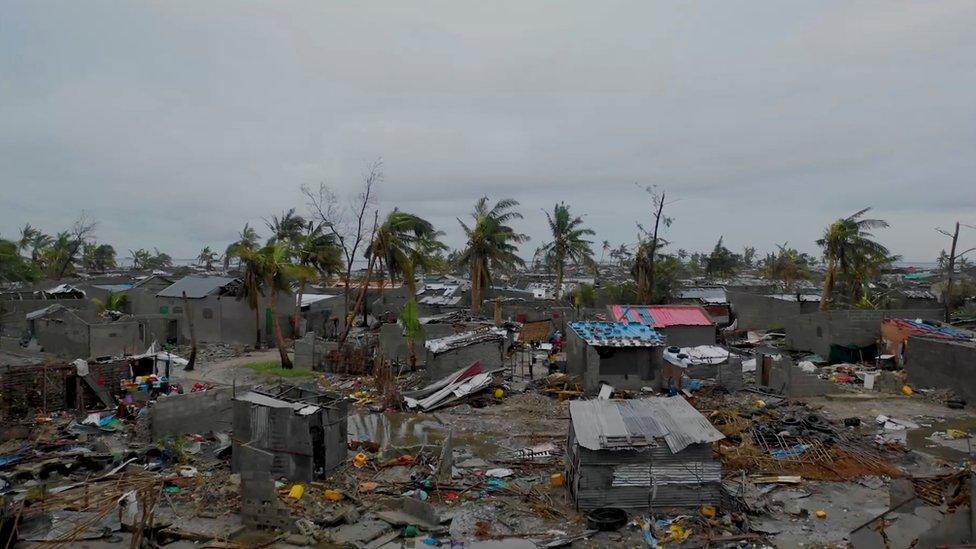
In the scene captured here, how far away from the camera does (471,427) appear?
674 inches

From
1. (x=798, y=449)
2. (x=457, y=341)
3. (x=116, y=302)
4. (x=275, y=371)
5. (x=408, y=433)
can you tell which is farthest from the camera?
(x=116, y=302)

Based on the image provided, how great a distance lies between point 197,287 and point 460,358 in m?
17.9

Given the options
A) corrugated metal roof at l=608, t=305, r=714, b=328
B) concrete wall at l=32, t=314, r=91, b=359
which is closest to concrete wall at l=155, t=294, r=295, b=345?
concrete wall at l=32, t=314, r=91, b=359

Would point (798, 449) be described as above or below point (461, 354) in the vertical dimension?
below

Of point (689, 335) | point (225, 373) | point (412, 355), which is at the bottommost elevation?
point (225, 373)

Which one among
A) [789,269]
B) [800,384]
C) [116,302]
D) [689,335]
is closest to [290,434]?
[800,384]

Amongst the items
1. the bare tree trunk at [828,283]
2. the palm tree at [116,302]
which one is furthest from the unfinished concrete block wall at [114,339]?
the bare tree trunk at [828,283]

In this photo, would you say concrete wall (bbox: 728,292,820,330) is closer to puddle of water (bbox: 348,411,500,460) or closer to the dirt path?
puddle of water (bbox: 348,411,500,460)

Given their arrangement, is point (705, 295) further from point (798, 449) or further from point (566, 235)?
point (798, 449)

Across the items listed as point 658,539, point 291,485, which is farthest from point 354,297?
point 658,539

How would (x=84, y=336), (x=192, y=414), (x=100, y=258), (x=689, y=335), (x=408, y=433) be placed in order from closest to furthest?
(x=192, y=414) → (x=408, y=433) → (x=84, y=336) → (x=689, y=335) → (x=100, y=258)

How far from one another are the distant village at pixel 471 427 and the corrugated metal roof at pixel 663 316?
5.6 inches

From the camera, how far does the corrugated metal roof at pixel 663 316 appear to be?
23969mm

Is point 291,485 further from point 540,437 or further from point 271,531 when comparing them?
point 540,437
